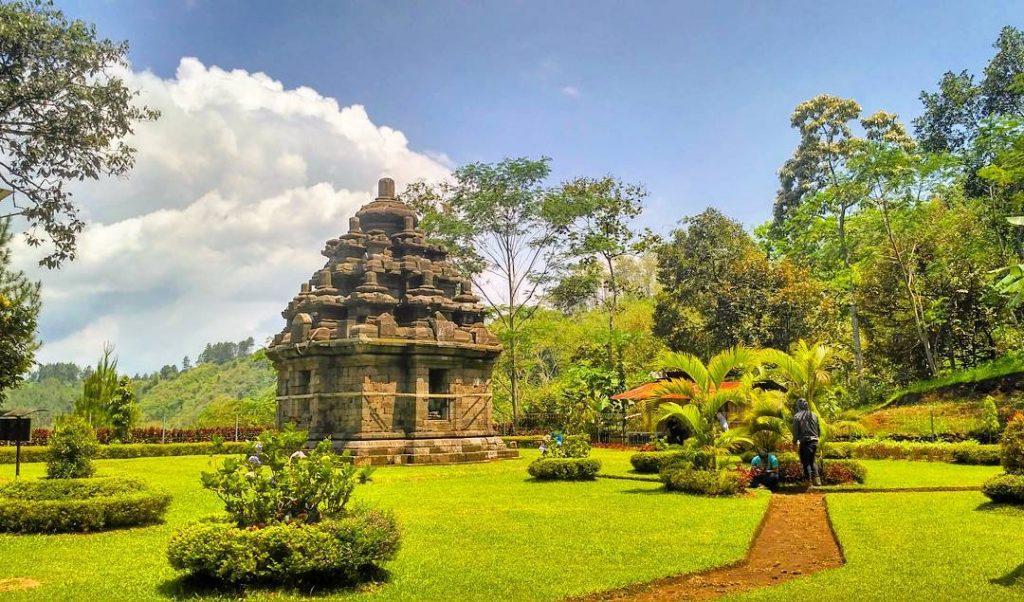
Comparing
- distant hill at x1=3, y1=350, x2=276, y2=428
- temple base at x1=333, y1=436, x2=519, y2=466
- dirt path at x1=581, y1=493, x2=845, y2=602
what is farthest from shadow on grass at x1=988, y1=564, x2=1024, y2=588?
distant hill at x1=3, y1=350, x2=276, y2=428

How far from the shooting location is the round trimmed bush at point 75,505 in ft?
30.5

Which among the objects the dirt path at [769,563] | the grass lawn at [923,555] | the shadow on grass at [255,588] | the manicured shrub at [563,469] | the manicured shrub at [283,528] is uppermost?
the manicured shrub at [283,528]

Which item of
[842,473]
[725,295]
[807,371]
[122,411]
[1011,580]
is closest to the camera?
[1011,580]

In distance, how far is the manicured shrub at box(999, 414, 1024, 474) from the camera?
1067cm

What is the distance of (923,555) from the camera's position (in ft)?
25.0

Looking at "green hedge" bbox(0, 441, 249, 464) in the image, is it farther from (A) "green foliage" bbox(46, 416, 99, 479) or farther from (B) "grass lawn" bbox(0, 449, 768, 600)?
(A) "green foliage" bbox(46, 416, 99, 479)

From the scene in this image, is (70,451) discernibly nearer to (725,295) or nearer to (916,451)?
(916,451)

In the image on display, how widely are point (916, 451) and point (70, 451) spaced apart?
20741mm

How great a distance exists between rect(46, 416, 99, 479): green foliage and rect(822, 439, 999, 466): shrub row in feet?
50.0

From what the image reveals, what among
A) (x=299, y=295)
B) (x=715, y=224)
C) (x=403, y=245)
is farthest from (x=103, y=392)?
(x=715, y=224)

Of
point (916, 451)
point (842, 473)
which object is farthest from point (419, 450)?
point (916, 451)

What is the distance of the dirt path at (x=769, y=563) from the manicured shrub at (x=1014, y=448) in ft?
9.03

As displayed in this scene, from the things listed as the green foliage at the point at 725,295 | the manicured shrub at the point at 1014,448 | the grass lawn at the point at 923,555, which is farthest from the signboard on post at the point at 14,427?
the green foliage at the point at 725,295

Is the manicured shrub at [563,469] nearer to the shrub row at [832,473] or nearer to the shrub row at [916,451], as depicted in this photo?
the shrub row at [832,473]
